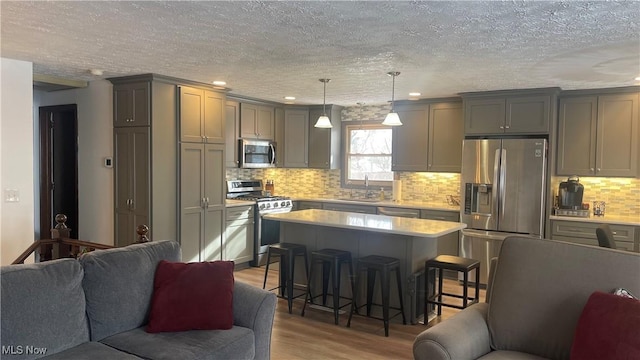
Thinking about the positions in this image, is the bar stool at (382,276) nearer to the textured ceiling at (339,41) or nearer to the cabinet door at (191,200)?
the textured ceiling at (339,41)

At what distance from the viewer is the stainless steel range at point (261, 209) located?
661cm

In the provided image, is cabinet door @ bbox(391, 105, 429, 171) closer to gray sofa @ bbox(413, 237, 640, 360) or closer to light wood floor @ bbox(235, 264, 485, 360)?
light wood floor @ bbox(235, 264, 485, 360)

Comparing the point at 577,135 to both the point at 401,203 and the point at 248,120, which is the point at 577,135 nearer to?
the point at 401,203

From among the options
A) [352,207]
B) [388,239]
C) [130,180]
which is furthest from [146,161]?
[352,207]

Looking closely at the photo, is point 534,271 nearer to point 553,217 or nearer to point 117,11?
point 117,11

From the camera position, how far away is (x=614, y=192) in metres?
5.64

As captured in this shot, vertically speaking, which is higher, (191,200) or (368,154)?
(368,154)

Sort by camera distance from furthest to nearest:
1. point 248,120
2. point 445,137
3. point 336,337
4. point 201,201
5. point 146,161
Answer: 1. point 248,120
2. point 445,137
3. point 201,201
4. point 146,161
5. point 336,337

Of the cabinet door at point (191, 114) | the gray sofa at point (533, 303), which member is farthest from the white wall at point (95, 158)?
the gray sofa at point (533, 303)

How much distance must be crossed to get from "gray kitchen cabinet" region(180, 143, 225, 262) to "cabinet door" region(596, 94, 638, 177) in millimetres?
4417

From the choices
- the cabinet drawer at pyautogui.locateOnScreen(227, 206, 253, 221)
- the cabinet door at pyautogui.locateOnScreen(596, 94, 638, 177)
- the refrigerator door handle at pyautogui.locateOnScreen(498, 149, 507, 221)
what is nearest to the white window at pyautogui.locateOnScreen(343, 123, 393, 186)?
the cabinet drawer at pyautogui.locateOnScreen(227, 206, 253, 221)

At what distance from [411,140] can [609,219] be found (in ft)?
8.30

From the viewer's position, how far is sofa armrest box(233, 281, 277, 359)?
9.44 ft

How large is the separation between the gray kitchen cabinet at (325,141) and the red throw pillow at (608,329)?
207 inches
